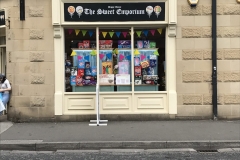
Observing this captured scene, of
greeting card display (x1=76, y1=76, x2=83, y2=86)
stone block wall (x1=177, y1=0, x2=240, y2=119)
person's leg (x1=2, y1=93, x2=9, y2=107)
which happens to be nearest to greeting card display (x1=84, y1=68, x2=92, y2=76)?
greeting card display (x1=76, y1=76, x2=83, y2=86)

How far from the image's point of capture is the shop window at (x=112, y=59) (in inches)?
409

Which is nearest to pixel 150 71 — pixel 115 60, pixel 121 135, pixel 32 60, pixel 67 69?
pixel 115 60

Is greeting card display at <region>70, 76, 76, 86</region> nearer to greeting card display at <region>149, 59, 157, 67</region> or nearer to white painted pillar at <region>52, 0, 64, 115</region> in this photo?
white painted pillar at <region>52, 0, 64, 115</region>

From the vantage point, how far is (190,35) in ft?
33.2

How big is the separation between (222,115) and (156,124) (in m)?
2.18

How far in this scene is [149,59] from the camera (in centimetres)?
1046

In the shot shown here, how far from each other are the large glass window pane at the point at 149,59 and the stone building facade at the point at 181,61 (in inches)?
22.5

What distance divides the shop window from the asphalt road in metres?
3.51

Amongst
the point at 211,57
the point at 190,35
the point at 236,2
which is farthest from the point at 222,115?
the point at 236,2

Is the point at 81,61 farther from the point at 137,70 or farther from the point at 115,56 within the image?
the point at 137,70

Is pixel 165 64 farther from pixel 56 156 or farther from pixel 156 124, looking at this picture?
pixel 56 156

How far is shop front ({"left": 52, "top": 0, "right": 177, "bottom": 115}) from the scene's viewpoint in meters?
10.1

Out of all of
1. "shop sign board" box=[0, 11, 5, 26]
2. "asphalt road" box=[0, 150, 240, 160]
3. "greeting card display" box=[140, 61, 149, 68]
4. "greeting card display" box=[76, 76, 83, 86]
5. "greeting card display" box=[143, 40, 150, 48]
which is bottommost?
"asphalt road" box=[0, 150, 240, 160]

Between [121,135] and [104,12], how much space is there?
398cm
